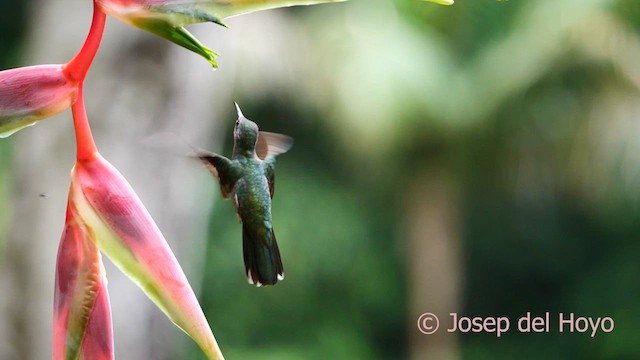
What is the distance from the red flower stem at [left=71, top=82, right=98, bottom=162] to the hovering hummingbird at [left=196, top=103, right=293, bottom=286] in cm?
13

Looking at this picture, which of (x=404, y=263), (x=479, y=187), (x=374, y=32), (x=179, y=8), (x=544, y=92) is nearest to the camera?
(x=179, y=8)

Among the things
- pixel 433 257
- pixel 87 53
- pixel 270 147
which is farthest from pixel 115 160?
pixel 433 257

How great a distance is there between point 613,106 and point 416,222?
2.06ft

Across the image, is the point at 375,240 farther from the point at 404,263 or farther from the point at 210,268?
the point at 210,268

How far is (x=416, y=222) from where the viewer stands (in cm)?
222

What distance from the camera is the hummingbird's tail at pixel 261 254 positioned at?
0.38m

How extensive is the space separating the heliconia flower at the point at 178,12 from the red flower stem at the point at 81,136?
3 cm

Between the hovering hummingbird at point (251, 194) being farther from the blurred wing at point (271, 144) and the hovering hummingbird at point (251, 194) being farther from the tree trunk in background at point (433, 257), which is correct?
the tree trunk in background at point (433, 257)

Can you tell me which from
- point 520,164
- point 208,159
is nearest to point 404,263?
point 520,164

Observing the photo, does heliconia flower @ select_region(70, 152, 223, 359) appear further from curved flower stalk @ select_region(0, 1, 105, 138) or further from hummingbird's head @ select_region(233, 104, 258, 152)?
hummingbird's head @ select_region(233, 104, 258, 152)

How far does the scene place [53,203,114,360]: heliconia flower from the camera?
0.75ft

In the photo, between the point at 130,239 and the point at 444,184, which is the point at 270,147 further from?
the point at 444,184

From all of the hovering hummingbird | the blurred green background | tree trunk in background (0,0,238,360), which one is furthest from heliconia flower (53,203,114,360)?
the blurred green background

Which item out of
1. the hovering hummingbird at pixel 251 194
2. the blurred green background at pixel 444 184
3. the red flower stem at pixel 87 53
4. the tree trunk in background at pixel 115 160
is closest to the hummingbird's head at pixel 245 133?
the hovering hummingbird at pixel 251 194
